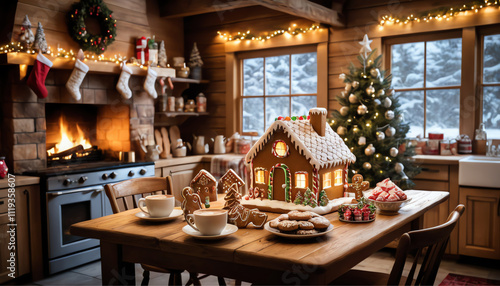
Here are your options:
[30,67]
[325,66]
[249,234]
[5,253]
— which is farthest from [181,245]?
[325,66]

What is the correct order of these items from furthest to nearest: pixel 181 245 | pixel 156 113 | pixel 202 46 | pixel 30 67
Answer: pixel 202 46, pixel 156 113, pixel 30 67, pixel 181 245

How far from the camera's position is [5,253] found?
325 cm

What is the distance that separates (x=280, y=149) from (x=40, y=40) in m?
2.55

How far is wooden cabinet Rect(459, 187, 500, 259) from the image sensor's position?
11.4ft

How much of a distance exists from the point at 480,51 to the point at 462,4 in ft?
1.43

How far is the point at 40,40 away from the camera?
3631mm

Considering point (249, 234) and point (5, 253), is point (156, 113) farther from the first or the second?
point (249, 234)

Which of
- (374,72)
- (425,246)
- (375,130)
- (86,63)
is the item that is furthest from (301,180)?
(86,63)

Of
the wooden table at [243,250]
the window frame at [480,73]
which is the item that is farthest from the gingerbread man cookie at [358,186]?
the window frame at [480,73]

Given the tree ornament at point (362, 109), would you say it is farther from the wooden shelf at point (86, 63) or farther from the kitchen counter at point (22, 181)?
the kitchen counter at point (22, 181)

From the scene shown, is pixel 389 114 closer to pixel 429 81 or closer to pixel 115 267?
pixel 429 81

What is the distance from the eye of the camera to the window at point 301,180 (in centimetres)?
201

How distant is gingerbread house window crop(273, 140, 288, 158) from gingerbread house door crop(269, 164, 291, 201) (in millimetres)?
50

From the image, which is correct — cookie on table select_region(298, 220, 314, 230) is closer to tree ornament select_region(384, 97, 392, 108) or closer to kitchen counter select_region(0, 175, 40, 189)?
tree ornament select_region(384, 97, 392, 108)
